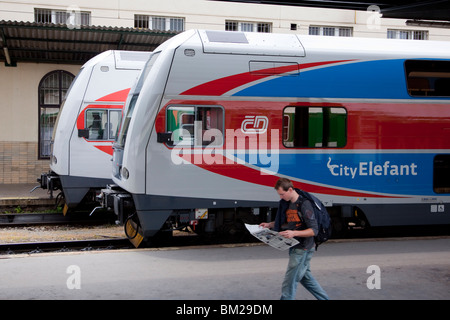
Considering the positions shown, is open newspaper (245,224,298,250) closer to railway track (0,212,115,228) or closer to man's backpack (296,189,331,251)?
man's backpack (296,189,331,251)

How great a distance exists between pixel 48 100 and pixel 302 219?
1531 centimetres

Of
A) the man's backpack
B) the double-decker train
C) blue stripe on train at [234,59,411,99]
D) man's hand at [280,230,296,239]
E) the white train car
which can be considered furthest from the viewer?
the white train car

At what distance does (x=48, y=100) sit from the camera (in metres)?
19.3

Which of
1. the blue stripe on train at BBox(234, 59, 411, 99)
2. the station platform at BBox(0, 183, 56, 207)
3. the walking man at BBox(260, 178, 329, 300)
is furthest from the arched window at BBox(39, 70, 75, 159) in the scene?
the walking man at BBox(260, 178, 329, 300)

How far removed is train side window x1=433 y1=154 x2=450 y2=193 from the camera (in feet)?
33.8

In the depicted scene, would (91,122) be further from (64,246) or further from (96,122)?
(64,246)

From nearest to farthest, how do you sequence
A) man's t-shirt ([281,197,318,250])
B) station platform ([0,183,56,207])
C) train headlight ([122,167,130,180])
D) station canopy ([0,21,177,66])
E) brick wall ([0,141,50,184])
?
1. man's t-shirt ([281,197,318,250])
2. train headlight ([122,167,130,180])
3. station platform ([0,183,56,207])
4. station canopy ([0,21,177,66])
5. brick wall ([0,141,50,184])

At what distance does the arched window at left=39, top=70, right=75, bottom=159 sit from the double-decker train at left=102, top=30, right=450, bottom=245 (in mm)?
9782

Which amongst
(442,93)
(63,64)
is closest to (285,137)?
(442,93)

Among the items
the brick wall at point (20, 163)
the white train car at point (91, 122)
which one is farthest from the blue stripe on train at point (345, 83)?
the brick wall at point (20, 163)

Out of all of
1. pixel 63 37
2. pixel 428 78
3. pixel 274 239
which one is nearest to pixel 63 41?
pixel 63 37

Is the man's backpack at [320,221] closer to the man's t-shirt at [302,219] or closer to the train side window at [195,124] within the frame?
the man's t-shirt at [302,219]
